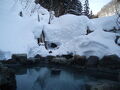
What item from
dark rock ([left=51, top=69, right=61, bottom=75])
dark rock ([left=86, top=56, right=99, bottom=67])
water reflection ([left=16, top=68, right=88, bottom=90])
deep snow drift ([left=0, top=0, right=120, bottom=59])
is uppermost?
deep snow drift ([left=0, top=0, right=120, bottom=59])

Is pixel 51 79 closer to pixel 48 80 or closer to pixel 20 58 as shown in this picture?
pixel 48 80

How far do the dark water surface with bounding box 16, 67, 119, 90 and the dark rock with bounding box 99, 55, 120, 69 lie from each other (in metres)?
1.42

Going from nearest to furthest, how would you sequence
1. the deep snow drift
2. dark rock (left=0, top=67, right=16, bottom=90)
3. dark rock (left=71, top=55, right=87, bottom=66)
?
dark rock (left=0, top=67, right=16, bottom=90) < dark rock (left=71, top=55, right=87, bottom=66) < the deep snow drift

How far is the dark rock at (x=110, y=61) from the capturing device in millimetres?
8312

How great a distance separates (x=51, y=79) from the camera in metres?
7.12

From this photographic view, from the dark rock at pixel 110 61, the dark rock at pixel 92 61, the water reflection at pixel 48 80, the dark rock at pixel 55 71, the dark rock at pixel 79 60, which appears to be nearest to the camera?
the water reflection at pixel 48 80

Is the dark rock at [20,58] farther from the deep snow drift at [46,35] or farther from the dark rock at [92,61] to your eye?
the dark rock at [92,61]

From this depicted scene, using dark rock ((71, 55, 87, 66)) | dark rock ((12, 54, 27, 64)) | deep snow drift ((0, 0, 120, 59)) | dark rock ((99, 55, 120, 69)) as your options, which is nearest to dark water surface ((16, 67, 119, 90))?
dark rock ((12, 54, 27, 64))

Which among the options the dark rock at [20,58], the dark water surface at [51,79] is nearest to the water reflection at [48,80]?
the dark water surface at [51,79]

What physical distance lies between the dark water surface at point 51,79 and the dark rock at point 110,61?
4.66ft

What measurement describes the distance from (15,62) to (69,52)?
297 cm

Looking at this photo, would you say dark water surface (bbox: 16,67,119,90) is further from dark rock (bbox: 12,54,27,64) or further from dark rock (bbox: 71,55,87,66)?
dark rock (bbox: 71,55,87,66)

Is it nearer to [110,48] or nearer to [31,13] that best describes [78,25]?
[31,13]

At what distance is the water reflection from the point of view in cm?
594
